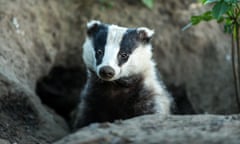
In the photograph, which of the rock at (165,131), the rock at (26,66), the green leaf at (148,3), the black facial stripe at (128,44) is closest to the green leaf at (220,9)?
the black facial stripe at (128,44)

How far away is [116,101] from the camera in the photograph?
160 inches

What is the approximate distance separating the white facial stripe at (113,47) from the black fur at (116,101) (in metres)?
0.29

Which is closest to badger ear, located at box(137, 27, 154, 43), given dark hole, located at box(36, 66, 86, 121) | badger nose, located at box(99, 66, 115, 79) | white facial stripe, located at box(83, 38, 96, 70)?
white facial stripe, located at box(83, 38, 96, 70)

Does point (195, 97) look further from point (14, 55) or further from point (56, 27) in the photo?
point (14, 55)

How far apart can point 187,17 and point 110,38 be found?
194 centimetres

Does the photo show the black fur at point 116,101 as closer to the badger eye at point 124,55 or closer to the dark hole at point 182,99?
the badger eye at point 124,55

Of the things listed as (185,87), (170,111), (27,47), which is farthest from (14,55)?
(185,87)

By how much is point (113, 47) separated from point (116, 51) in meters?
0.05

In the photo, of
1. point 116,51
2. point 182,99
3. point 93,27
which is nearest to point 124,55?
point 116,51

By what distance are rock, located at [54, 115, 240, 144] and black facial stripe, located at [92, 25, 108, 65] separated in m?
1.05

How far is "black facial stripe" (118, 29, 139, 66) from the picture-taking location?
392cm

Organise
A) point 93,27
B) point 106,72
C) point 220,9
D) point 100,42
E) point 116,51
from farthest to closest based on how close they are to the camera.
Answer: point 93,27 < point 100,42 < point 116,51 < point 106,72 < point 220,9

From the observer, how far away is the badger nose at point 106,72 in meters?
3.72

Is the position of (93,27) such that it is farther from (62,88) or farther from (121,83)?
(62,88)
